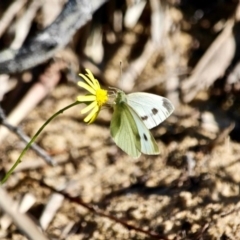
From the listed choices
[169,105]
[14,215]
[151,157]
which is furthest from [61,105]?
[14,215]

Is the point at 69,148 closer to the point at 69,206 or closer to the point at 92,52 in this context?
the point at 69,206

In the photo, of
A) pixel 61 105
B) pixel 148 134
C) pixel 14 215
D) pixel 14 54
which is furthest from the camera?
pixel 61 105

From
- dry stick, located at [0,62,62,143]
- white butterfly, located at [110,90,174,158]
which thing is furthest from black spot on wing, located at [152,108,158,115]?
dry stick, located at [0,62,62,143]

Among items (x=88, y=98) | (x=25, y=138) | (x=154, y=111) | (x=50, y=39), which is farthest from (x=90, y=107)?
(x=25, y=138)

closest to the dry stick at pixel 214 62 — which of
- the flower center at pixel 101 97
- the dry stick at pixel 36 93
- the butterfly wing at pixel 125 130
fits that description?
the dry stick at pixel 36 93

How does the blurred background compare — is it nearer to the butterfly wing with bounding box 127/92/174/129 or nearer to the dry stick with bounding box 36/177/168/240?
the dry stick with bounding box 36/177/168/240

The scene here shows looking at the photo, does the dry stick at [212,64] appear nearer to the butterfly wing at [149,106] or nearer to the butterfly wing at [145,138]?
the butterfly wing at [149,106]
